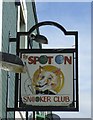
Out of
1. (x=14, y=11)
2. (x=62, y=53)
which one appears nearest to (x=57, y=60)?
(x=62, y=53)

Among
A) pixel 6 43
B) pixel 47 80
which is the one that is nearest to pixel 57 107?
pixel 47 80

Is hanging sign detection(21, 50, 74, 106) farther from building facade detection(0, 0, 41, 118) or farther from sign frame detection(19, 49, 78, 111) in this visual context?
building facade detection(0, 0, 41, 118)

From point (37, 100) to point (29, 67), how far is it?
0.53 m

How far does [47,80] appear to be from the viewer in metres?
6.21

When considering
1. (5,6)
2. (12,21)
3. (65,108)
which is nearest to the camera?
(65,108)

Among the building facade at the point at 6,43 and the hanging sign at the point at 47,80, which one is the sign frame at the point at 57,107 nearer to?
the hanging sign at the point at 47,80

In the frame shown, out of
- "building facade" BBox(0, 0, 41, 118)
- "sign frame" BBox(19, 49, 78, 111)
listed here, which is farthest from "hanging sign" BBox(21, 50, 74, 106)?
"building facade" BBox(0, 0, 41, 118)

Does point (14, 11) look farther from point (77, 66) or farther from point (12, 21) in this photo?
point (77, 66)

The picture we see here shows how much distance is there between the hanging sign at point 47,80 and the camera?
6.18 m

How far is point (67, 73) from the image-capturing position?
247 inches

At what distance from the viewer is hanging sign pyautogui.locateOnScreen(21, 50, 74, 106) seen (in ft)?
20.3

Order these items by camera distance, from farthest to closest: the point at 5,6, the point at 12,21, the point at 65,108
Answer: the point at 12,21 < the point at 5,6 < the point at 65,108

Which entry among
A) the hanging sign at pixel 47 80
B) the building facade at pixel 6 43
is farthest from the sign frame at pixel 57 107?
the building facade at pixel 6 43

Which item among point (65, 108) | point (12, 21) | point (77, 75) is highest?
point (12, 21)
